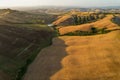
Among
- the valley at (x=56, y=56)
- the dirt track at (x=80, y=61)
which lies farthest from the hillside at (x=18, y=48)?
the dirt track at (x=80, y=61)

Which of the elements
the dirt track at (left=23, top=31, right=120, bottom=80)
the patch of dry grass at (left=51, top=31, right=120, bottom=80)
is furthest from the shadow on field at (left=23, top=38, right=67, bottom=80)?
the patch of dry grass at (left=51, top=31, right=120, bottom=80)

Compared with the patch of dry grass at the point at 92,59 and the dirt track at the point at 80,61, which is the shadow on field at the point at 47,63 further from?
the patch of dry grass at the point at 92,59

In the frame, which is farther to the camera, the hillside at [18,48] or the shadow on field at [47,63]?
the hillside at [18,48]

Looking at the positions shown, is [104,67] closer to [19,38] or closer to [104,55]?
[104,55]

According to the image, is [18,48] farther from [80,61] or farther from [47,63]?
[80,61]

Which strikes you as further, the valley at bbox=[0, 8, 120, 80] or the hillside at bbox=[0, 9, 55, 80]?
the hillside at bbox=[0, 9, 55, 80]

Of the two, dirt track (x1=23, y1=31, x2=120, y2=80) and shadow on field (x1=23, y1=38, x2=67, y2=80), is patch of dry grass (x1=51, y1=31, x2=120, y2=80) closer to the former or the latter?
dirt track (x1=23, y1=31, x2=120, y2=80)

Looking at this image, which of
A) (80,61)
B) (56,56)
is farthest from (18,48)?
(80,61)

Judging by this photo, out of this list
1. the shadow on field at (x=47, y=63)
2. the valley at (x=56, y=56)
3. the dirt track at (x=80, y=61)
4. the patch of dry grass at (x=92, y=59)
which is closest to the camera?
the patch of dry grass at (x=92, y=59)
